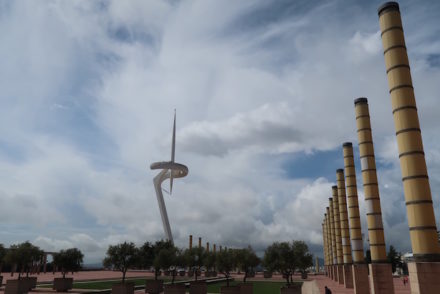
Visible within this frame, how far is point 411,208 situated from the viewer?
1706cm

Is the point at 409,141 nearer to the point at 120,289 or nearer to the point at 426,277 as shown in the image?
the point at 426,277

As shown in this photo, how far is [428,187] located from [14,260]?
113ft

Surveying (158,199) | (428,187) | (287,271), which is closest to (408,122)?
(428,187)

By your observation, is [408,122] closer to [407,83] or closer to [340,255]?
[407,83]

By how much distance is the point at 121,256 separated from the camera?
34.9 meters

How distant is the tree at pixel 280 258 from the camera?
103 feet

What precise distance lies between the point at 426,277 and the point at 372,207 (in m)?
11.2

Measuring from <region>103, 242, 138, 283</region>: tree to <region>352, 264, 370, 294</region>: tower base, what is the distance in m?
19.8

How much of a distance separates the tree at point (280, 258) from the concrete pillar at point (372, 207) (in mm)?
7542

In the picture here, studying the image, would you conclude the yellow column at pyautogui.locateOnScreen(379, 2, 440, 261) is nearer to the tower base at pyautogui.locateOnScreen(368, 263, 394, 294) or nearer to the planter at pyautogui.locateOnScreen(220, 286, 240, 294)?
the tower base at pyautogui.locateOnScreen(368, 263, 394, 294)

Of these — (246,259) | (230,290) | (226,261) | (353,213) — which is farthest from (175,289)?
(353,213)

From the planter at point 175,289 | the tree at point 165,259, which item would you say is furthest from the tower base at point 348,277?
the planter at point 175,289

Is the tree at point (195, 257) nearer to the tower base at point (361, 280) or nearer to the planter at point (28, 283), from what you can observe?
the planter at point (28, 283)

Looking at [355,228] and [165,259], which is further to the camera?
[165,259]
